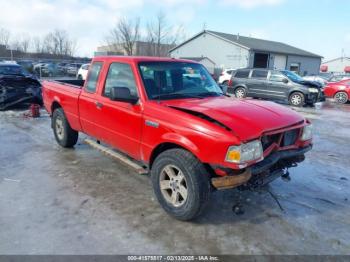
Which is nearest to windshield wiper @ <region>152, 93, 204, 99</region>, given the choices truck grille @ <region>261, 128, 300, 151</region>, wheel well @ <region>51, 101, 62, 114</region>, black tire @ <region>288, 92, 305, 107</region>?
truck grille @ <region>261, 128, 300, 151</region>

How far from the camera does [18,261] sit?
9.57 ft

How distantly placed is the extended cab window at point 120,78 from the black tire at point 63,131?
1.78m

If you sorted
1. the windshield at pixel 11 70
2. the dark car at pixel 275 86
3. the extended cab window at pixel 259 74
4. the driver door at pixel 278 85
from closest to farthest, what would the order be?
the windshield at pixel 11 70, the dark car at pixel 275 86, the driver door at pixel 278 85, the extended cab window at pixel 259 74

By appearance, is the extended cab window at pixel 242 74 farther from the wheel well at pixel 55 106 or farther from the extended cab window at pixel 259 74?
the wheel well at pixel 55 106

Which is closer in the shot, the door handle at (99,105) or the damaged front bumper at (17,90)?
the door handle at (99,105)

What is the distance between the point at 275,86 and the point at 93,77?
12.5 m

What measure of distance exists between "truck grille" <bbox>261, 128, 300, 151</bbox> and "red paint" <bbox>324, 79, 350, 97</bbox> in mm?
15969

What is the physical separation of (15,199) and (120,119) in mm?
1758

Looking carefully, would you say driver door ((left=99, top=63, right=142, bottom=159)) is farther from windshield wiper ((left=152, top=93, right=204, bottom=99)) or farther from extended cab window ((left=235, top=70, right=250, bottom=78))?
extended cab window ((left=235, top=70, right=250, bottom=78))

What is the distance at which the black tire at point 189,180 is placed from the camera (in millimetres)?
3361

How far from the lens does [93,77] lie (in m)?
5.16

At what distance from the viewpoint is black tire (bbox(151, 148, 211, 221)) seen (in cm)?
336

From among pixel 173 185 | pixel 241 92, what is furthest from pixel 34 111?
pixel 241 92

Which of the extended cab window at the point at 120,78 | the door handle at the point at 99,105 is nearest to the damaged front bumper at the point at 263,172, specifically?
the extended cab window at the point at 120,78
